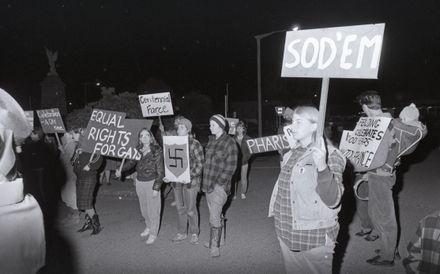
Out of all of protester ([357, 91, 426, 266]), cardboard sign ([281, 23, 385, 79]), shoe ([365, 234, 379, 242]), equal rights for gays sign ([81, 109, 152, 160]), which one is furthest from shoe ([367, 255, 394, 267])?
equal rights for gays sign ([81, 109, 152, 160])

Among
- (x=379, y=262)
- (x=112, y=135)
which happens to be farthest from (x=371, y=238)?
(x=112, y=135)

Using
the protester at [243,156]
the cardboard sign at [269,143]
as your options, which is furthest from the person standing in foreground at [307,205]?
the protester at [243,156]

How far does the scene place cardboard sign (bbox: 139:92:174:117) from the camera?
978cm

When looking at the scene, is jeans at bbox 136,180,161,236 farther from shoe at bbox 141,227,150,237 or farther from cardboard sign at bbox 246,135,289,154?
cardboard sign at bbox 246,135,289,154

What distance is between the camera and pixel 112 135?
7617 mm

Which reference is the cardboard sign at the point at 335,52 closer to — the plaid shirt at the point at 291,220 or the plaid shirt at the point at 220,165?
the plaid shirt at the point at 291,220

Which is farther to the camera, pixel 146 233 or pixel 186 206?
pixel 146 233

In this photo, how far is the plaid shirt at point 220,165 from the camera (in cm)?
589

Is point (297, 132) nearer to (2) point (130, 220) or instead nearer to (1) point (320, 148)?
(1) point (320, 148)

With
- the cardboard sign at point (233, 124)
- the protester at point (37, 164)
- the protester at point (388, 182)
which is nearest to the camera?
the protester at point (388, 182)

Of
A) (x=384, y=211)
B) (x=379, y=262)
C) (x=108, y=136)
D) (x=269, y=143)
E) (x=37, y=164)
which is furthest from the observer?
(x=269, y=143)

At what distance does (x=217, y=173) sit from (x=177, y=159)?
89 cm

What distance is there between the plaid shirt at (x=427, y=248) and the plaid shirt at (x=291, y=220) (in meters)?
A: 0.64

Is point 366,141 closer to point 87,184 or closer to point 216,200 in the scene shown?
point 216,200
